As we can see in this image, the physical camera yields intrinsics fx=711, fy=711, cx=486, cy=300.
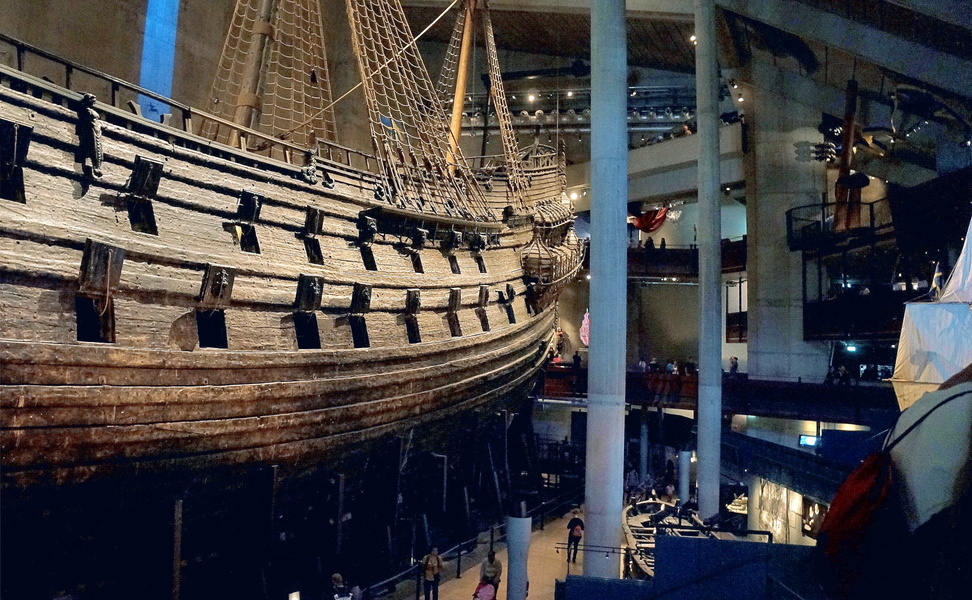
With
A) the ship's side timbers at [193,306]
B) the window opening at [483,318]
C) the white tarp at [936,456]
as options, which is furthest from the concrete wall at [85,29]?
the white tarp at [936,456]

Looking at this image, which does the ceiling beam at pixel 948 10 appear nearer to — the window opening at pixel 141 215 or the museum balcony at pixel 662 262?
the window opening at pixel 141 215

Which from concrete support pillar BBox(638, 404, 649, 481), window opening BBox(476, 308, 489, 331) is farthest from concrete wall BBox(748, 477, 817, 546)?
window opening BBox(476, 308, 489, 331)

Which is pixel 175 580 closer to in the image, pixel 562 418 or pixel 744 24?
pixel 744 24

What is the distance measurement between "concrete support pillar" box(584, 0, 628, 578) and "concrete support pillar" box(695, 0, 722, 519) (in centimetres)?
588

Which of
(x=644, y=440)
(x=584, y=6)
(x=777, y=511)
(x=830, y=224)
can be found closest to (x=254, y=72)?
(x=584, y=6)

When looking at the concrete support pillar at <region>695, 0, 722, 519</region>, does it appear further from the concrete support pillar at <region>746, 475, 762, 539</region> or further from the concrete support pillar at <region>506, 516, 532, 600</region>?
the concrete support pillar at <region>506, 516, 532, 600</region>

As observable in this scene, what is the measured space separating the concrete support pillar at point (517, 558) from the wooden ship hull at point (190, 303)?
1589 mm

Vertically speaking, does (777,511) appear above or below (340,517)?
below

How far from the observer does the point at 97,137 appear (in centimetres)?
490

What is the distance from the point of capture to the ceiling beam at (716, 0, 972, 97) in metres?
11.0

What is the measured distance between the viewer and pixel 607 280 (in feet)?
25.2

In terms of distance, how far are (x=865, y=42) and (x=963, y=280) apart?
7.71m

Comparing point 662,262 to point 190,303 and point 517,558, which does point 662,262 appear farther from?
point 190,303

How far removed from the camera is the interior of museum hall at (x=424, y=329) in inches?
176
